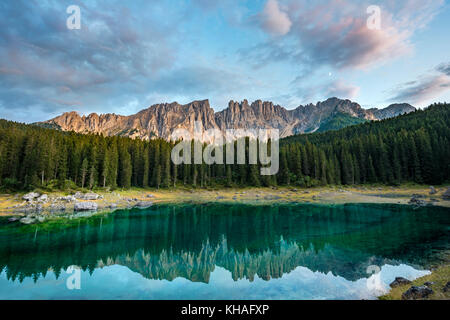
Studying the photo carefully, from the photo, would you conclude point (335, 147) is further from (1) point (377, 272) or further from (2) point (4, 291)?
(2) point (4, 291)

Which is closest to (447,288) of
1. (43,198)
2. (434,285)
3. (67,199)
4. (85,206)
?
(434,285)

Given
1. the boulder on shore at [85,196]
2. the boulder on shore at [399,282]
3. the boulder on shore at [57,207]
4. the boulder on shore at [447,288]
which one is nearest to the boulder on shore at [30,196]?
the boulder on shore at [57,207]

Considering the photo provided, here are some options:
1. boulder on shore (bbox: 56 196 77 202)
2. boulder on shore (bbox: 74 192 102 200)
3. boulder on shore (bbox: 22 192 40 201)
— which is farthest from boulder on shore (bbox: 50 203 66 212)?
boulder on shore (bbox: 74 192 102 200)

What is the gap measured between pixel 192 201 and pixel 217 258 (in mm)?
43699

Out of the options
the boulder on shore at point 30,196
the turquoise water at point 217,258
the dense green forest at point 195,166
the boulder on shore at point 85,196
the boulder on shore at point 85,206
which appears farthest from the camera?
the dense green forest at point 195,166

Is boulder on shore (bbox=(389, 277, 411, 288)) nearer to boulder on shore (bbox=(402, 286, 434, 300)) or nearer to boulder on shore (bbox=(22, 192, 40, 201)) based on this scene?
boulder on shore (bbox=(402, 286, 434, 300))

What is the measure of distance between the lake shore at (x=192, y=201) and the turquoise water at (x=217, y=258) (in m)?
13.4

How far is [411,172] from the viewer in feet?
239

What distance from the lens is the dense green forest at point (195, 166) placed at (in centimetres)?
5388

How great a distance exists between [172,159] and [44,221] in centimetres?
5652

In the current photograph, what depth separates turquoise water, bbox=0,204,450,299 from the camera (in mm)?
12141

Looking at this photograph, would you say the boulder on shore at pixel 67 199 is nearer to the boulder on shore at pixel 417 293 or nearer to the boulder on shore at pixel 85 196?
the boulder on shore at pixel 85 196
